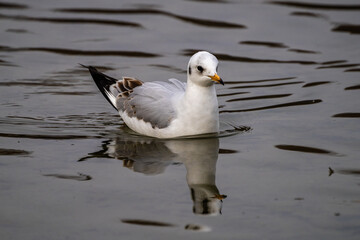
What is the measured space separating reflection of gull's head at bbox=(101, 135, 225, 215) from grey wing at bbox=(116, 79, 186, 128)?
269 mm

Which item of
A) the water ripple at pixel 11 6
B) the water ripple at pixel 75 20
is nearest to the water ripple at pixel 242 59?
the water ripple at pixel 75 20

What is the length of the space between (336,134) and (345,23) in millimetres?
5276

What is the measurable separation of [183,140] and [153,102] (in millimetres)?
657

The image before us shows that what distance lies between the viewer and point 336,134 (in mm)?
7906

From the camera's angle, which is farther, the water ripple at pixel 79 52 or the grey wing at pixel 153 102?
the water ripple at pixel 79 52

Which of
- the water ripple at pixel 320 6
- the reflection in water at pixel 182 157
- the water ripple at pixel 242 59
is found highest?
the water ripple at pixel 320 6

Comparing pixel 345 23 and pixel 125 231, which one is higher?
pixel 345 23

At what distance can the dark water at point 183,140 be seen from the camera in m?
5.74

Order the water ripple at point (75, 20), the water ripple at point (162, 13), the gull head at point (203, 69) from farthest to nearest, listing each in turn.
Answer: the water ripple at point (75, 20), the water ripple at point (162, 13), the gull head at point (203, 69)

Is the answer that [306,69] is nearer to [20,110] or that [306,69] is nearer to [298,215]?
[20,110]

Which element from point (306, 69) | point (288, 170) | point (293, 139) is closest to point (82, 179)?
point (288, 170)

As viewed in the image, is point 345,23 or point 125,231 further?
point 345,23

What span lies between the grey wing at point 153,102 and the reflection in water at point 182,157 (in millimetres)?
258

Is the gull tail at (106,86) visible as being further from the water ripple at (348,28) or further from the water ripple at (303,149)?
the water ripple at (348,28)
